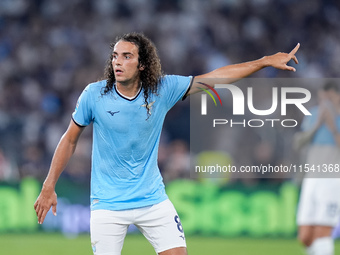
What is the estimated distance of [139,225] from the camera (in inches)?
217

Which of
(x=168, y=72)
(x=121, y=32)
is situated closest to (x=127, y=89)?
(x=168, y=72)

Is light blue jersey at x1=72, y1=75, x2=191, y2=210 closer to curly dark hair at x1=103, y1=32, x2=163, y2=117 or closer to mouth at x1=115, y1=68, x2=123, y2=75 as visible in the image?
curly dark hair at x1=103, y1=32, x2=163, y2=117

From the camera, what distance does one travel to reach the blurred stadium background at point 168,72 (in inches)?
432

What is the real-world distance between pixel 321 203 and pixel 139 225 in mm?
3467

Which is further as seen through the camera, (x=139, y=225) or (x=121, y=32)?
(x=121, y=32)

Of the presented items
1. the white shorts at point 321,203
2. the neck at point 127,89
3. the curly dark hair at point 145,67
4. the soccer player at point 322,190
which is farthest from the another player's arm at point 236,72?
the white shorts at point 321,203

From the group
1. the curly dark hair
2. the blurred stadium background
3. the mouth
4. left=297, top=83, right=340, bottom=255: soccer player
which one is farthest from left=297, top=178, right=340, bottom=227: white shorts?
the mouth

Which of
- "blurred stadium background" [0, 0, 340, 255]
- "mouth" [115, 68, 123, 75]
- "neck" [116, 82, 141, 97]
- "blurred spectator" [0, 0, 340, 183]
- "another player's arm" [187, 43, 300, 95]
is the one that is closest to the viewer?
"mouth" [115, 68, 123, 75]

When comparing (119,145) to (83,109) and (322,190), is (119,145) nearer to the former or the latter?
(83,109)

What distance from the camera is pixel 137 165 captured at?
17.8ft

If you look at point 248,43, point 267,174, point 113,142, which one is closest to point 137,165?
point 113,142

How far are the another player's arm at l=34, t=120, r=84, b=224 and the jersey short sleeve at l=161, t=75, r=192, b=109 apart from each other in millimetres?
752

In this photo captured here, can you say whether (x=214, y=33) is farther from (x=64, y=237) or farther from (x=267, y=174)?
(x=64, y=237)

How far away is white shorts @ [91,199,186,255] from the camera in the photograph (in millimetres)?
5344
